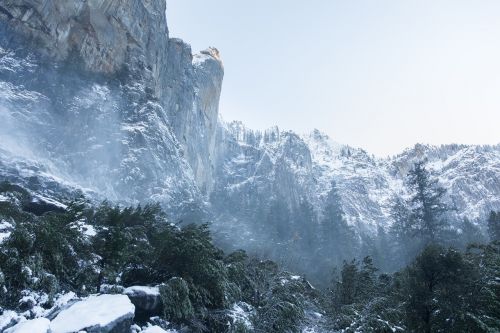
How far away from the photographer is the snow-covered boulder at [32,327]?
26.5ft

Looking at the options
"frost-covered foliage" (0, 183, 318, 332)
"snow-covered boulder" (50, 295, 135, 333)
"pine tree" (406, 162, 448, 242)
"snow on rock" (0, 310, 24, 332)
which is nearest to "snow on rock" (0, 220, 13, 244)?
"frost-covered foliage" (0, 183, 318, 332)

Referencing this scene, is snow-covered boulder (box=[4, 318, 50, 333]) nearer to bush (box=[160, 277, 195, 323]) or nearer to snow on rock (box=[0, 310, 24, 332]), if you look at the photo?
snow on rock (box=[0, 310, 24, 332])

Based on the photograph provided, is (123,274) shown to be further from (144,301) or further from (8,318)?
(8,318)

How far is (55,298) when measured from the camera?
10.7 metres

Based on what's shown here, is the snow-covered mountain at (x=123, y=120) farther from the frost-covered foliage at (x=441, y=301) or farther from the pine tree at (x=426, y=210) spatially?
the pine tree at (x=426, y=210)

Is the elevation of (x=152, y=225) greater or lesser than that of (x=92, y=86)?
lesser

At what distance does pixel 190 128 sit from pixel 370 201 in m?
59.3

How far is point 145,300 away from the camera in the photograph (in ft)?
39.2

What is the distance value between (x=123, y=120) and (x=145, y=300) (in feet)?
164

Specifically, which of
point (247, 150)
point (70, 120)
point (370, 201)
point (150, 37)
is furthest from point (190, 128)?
point (370, 201)

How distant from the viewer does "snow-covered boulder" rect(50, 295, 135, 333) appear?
8695mm

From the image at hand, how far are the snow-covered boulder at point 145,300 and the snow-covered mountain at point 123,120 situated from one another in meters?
14.2

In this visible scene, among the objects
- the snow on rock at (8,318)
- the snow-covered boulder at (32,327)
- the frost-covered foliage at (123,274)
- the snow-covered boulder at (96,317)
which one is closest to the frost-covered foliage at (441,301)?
the frost-covered foliage at (123,274)

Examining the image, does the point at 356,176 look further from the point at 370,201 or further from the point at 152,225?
the point at 152,225
